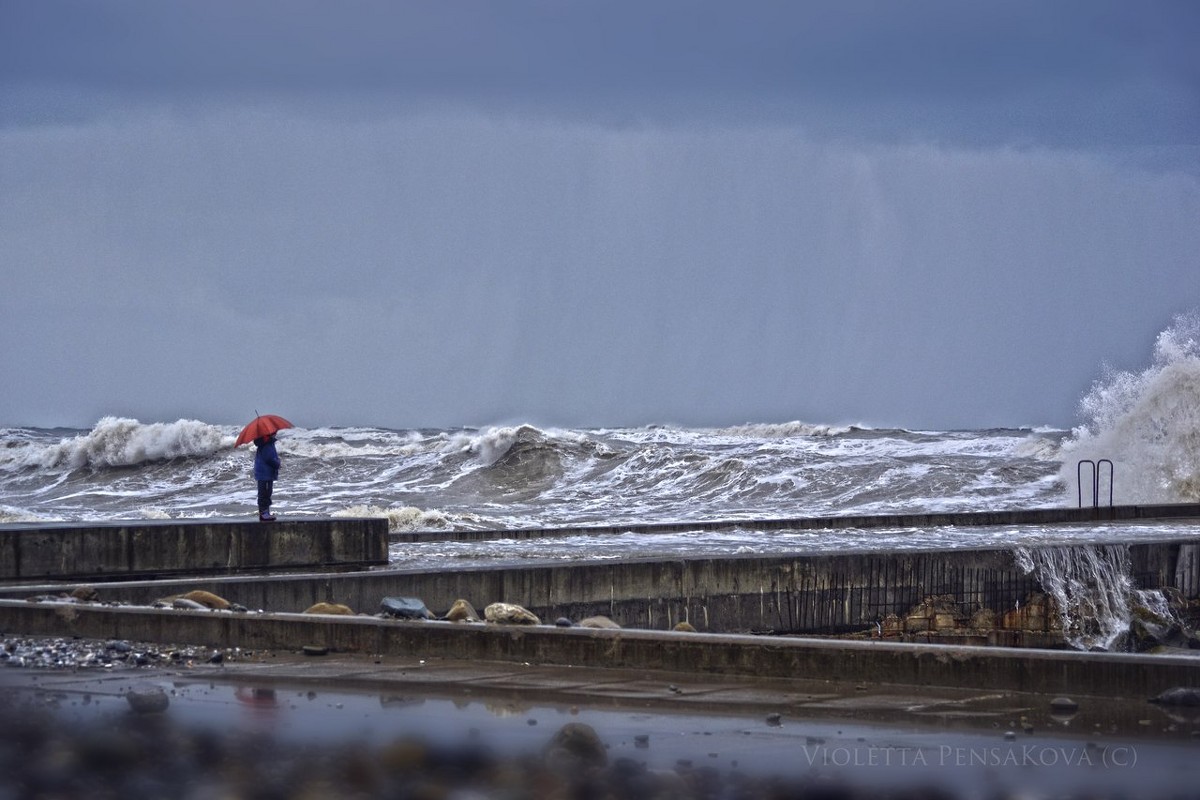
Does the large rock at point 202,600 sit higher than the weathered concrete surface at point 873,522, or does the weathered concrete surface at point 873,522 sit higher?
the large rock at point 202,600

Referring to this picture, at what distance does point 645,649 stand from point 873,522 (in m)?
11.5

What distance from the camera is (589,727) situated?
457 cm

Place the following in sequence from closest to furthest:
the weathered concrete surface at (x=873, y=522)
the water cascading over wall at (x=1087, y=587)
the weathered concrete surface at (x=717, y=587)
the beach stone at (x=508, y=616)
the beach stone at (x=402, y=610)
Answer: the beach stone at (x=508, y=616)
the beach stone at (x=402, y=610)
the weathered concrete surface at (x=717, y=587)
the water cascading over wall at (x=1087, y=587)
the weathered concrete surface at (x=873, y=522)

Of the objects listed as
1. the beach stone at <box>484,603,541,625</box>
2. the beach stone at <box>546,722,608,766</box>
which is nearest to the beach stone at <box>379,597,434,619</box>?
the beach stone at <box>484,603,541,625</box>

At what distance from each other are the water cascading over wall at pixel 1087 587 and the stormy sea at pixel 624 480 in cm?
220

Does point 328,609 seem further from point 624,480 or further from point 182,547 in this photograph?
point 624,480

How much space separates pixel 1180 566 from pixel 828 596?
12.4 feet

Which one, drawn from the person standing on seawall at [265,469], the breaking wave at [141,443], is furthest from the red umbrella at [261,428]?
the breaking wave at [141,443]

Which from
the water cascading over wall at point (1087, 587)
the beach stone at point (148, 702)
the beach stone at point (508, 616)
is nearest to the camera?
the beach stone at point (148, 702)

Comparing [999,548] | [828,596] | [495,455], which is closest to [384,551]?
[828,596]

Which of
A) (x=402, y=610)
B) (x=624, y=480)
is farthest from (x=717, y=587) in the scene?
(x=624, y=480)

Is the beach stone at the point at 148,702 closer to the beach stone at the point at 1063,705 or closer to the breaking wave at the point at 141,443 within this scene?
the beach stone at the point at 1063,705

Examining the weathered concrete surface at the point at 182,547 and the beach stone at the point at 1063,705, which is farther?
the weathered concrete surface at the point at 182,547

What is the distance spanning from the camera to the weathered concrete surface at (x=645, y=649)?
18.1 feet
